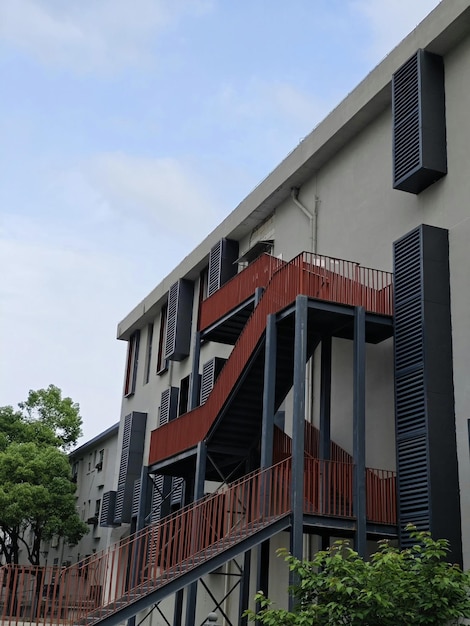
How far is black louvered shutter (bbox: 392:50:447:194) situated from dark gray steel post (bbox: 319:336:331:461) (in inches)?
153

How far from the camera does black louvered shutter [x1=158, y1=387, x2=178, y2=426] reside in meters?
30.0

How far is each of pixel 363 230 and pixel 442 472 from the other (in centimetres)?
688

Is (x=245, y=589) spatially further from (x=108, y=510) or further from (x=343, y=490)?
(x=108, y=510)

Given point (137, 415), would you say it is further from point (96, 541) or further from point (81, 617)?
point (81, 617)

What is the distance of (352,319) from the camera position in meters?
17.4

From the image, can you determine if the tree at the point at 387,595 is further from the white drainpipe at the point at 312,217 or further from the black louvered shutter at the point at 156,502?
the black louvered shutter at the point at 156,502

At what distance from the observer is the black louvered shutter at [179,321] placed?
98.8 feet

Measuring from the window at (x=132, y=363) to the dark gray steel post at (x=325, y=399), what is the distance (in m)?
18.0

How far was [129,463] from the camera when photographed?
108 ft

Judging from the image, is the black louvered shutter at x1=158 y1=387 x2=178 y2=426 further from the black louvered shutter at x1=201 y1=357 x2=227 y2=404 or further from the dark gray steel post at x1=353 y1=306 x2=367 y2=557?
the dark gray steel post at x1=353 y1=306 x2=367 y2=557

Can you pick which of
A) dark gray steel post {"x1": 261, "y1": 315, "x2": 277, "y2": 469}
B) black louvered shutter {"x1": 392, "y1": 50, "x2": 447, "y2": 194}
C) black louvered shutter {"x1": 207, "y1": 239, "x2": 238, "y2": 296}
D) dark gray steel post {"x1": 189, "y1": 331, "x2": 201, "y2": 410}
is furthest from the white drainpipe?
dark gray steel post {"x1": 261, "y1": 315, "x2": 277, "y2": 469}

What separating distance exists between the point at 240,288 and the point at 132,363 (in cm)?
1693

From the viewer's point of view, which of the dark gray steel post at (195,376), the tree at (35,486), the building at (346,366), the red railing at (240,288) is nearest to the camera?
the building at (346,366)

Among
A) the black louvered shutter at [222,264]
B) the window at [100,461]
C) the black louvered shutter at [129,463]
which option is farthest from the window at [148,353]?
the window at [100,461]
